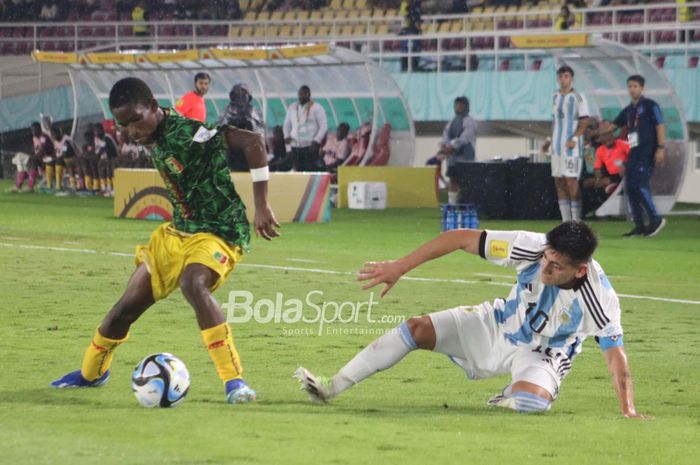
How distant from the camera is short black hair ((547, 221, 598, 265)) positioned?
23.3 feet

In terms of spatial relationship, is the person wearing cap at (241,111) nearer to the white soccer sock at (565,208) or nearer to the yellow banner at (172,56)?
the white soccer sock at (565,208)

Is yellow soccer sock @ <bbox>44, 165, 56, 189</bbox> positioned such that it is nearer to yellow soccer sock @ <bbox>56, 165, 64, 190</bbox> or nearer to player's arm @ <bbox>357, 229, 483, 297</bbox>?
yellow soccer sock @ <bbox>56, 165, 64, 190</bbox>

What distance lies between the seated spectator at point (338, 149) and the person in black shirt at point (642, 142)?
10.1 metres

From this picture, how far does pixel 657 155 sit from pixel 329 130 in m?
12.7

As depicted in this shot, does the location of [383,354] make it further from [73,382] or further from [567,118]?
[567,118]

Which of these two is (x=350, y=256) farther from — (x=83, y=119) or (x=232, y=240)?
(x=83, y=119)

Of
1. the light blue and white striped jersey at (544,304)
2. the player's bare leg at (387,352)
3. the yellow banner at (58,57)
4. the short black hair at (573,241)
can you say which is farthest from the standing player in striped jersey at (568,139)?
the yellow banner at (58,57)

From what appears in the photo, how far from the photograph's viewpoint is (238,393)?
25.1 feet

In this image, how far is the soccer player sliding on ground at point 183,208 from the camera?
791 centimetres

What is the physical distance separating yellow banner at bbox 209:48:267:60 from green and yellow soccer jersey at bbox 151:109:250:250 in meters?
22.2

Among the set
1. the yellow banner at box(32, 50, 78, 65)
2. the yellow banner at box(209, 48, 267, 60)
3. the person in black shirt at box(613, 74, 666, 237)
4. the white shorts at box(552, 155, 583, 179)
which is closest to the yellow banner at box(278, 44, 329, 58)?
the yellow banner at box(209, 48, 267, 60)

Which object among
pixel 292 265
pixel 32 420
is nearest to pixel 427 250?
pixel 32 420

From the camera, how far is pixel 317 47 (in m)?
28.6

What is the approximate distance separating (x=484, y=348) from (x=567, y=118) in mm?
14096
